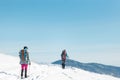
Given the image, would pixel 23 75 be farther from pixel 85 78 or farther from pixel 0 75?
pixel 85 78

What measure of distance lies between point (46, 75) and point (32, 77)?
1.40 m

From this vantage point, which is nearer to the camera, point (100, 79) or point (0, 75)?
point (0, 75)

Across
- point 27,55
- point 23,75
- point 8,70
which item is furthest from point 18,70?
point 27,55

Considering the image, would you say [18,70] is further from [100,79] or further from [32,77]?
[100,79]

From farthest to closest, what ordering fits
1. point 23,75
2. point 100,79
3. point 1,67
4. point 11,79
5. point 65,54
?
point 65,54
point 1,67
point 100,79
point 23,75
point 11,79

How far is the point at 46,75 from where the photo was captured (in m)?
23.9

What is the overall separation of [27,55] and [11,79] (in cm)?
259

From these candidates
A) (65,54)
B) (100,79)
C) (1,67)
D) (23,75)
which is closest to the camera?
(23,75)

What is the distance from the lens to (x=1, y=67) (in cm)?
2902

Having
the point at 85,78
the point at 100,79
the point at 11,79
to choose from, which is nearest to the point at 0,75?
the point at 11,79

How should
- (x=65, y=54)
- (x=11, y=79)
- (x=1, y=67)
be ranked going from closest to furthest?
1. (x=11, y=79)
2. (x=1, y=67)
3. (x=65, y=54)

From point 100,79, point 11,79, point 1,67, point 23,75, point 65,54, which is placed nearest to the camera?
point 11,79

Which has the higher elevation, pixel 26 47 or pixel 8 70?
pixel 26 47

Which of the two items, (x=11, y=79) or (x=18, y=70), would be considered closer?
(x=11, y=79)
